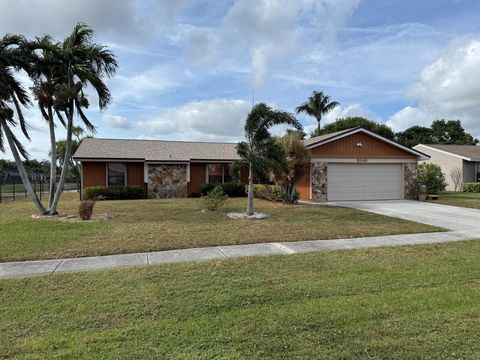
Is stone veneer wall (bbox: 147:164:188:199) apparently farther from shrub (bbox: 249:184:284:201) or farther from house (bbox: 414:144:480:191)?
house (bbox: 414:144:480:191)

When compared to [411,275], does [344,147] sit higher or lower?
higher

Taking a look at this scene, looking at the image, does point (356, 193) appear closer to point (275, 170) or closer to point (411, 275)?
point (275, 170)

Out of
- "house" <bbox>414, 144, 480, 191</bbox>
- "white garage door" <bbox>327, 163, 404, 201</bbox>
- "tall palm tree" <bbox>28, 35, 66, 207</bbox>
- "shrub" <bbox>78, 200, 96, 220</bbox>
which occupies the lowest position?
"shrub" <bbox>78, 200, 96, 220</bbox>

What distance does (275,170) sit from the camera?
12.5 metres

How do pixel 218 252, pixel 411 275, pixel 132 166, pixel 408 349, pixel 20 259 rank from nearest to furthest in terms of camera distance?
1. pixel 408 349
2. pixel 411 275
3. pixel 20 259
4. pixel 218 252
5. pixel 132 166

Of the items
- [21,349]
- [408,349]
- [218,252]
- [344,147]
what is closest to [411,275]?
[408,349]

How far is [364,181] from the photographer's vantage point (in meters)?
19.2

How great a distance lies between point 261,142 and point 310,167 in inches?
245

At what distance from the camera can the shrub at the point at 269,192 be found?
17595 millimetres

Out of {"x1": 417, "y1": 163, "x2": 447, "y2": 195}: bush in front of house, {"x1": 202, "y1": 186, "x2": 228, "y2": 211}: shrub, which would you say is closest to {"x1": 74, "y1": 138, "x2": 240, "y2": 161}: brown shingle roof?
{"x1": 202, "y1": 186, "x2": 228, "y2": 211}: shrub

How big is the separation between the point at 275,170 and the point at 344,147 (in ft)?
25.1

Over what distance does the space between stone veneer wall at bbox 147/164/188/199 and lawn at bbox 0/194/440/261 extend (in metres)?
8.79

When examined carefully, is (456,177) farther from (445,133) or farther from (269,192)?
(445,133)

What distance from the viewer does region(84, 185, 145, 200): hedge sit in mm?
19158
